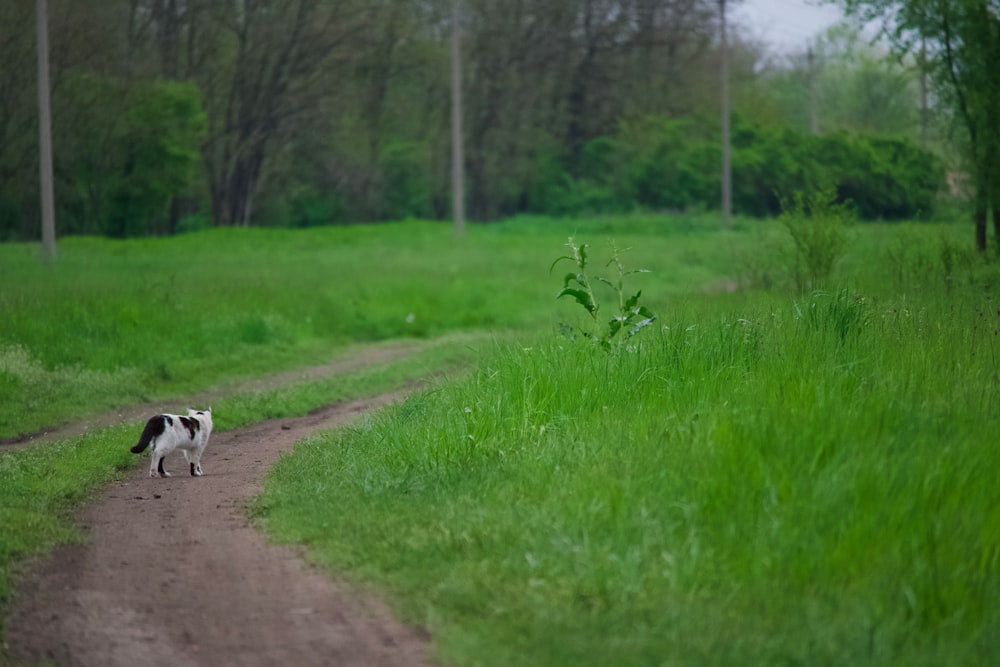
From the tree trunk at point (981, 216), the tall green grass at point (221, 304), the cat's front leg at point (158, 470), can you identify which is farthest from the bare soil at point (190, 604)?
the tree trunk at point (981, 216)

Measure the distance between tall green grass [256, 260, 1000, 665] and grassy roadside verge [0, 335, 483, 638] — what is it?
145cm

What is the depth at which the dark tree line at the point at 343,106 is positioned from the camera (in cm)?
4044

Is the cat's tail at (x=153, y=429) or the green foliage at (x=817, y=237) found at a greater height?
the green foliage at (x=817, y=237)

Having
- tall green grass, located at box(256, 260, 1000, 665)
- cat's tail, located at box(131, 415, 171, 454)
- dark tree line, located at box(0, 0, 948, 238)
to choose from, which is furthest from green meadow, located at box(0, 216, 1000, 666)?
dark tree line, located at box(0, 0, 948, 238)

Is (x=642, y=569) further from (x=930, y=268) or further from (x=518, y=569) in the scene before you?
(x=930, y=268)

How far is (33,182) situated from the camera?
3912 centimetres

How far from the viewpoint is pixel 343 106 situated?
54.3 metres

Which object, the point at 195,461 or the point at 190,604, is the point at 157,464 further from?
the point at 190,604

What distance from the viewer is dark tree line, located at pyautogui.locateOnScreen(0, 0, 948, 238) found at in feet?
133

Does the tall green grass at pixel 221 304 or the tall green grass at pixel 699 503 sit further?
the tall green grass at pixel 221 304

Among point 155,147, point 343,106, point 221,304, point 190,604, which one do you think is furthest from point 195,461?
point 343,106

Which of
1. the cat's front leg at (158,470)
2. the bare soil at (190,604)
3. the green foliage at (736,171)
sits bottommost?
the cat's front leg at (158,470)

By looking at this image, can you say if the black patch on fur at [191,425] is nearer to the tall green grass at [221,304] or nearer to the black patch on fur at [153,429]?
the black patch on fur at [153,429]

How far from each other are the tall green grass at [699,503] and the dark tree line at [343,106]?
28.8 meters
